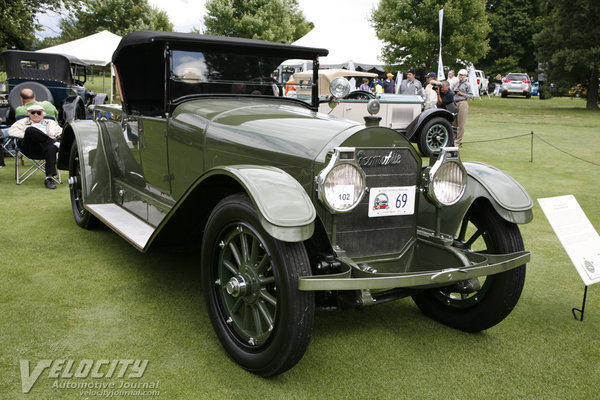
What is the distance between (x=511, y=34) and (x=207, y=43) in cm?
4866

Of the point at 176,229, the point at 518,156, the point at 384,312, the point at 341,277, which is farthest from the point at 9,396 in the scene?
the point at 518,156

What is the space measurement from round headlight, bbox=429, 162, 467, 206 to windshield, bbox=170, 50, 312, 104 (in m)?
1.80

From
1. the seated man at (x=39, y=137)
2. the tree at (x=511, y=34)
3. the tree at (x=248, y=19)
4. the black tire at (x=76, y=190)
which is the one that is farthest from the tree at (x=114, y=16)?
the black tire at (x=76, y=190)

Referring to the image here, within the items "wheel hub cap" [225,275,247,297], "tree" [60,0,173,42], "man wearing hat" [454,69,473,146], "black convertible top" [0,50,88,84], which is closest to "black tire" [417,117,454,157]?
"man wearing hat" [454,69,473,146]

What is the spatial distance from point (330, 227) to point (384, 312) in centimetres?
102

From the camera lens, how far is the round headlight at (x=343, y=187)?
2.56 meters

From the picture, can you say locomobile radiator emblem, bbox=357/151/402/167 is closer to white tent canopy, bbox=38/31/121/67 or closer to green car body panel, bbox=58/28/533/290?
green car body panel, bbox=58/28/533/290

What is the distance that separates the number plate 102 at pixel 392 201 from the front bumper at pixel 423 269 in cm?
25

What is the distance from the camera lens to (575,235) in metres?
3.34

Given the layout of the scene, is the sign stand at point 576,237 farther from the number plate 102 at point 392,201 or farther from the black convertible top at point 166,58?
the black convertible top at point 166,58

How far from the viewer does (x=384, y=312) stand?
11.2ft

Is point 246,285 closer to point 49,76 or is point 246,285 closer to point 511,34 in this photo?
point 49,76

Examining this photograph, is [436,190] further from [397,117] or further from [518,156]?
[397,117]

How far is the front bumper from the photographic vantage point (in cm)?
225
